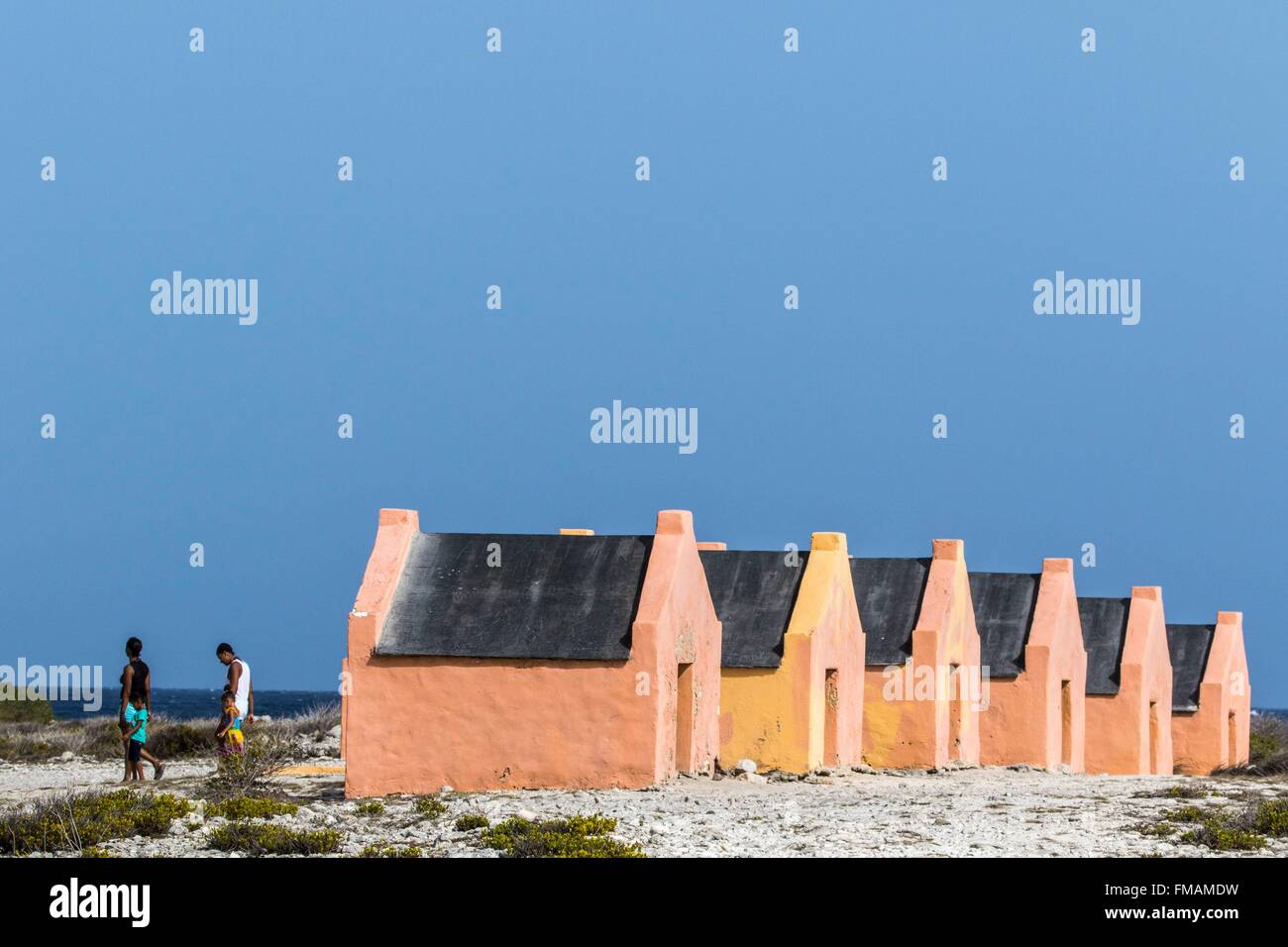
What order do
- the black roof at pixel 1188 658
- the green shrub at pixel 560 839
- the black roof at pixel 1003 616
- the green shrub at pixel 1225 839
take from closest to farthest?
the green shrub at pixel 560 839
the green shrub at pixel 1225 839
the black roof at pixel 1003 616
the black roof at pixel 1188 658

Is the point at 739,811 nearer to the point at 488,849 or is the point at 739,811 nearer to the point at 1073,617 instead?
the point at 488,849

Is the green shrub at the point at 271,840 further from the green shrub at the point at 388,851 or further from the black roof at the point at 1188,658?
the black roof at the point at 1188,658

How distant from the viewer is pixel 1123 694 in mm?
36312

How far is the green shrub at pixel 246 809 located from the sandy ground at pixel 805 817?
0.18 meters

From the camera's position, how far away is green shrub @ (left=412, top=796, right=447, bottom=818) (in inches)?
675

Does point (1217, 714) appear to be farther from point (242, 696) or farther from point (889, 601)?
point (242, 696)

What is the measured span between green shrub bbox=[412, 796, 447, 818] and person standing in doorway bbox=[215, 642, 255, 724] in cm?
255

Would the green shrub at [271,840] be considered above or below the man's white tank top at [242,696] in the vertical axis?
below

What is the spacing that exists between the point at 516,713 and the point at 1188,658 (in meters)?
28.0

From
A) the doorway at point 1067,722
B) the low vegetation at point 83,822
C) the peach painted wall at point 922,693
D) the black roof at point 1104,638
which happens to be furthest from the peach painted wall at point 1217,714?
the low vegetation at point 83,822

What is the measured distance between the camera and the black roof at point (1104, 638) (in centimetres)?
3653

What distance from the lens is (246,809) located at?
17078 millimetres
